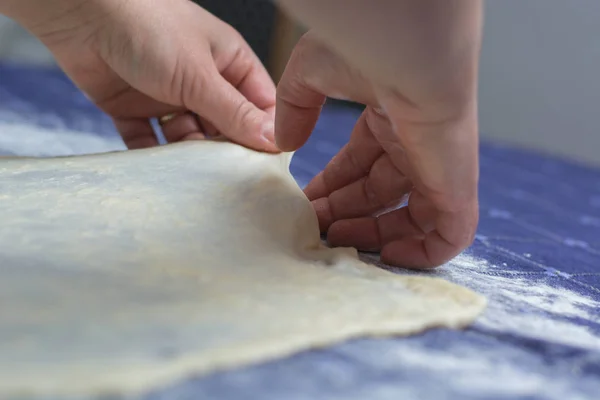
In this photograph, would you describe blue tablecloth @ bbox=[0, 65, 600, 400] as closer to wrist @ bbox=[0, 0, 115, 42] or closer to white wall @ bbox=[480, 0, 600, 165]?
wrist @ bbox=[0, 0, 115, 42]

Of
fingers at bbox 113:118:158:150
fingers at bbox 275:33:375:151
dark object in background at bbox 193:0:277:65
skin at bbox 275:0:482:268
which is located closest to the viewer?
skin at bbox 275:0:482:268

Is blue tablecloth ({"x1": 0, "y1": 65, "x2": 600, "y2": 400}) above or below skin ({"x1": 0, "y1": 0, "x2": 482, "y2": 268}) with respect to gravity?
below

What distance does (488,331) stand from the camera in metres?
0.44

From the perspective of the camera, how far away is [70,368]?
30cm

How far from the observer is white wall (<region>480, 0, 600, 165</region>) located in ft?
8.21

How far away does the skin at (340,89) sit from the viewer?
43cm

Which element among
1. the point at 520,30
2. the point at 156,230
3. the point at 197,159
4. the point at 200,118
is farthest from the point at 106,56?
the point at 520,30

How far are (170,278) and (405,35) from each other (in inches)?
9.0

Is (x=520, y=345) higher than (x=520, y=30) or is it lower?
lower

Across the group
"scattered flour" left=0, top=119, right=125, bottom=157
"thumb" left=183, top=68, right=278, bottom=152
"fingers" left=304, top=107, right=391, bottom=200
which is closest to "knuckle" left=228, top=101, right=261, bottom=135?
"thumb" left=183, top=68, right=278, bottom=152

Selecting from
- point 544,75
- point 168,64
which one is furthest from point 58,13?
point 544,75

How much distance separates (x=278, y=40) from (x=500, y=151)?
102 centimetres

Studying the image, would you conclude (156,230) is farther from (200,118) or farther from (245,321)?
(200,118)

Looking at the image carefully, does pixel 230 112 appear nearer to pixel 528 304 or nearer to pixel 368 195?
pixel 368 195
